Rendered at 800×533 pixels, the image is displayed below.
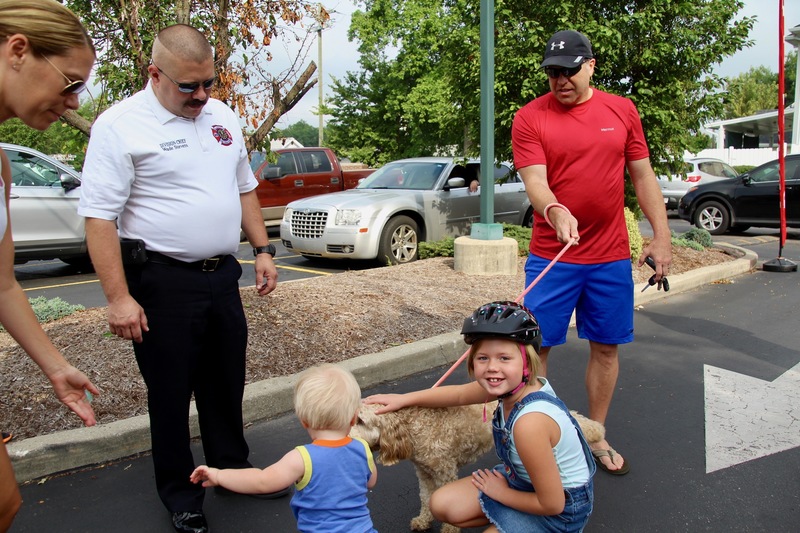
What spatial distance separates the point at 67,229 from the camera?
31.9 ft

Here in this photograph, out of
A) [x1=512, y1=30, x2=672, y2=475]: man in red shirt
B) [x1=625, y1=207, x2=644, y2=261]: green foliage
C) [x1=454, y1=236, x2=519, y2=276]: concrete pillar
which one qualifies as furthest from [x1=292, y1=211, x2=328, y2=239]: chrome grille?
[x1=512, y1=30, x2=672, y2=475]: man in red shirt

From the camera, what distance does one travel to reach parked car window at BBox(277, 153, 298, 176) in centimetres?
1490

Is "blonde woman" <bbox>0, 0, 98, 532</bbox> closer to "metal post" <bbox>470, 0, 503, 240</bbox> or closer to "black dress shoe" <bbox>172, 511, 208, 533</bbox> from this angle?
"black dress shoe" <bbox>172, 511, 208, 533</bbox>

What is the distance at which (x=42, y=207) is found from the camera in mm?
9492

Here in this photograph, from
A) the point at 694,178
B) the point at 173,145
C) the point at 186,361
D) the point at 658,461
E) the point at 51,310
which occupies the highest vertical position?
the point at 694,178

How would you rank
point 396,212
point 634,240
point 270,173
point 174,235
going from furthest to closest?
point 270,173 < point 396,212 < point 634,240 < point 174,235

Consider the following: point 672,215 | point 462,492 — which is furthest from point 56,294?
point 672,215

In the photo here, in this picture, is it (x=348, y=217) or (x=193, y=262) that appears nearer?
(x=193, y=262)

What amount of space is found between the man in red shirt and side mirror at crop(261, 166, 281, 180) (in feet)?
36.3

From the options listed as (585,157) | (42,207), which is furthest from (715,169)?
(585,157)

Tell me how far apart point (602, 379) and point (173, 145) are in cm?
245

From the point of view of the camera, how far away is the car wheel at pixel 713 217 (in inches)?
592

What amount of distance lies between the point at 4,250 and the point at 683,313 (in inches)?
264

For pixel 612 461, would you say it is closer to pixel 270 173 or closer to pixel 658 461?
pixel 658 461
